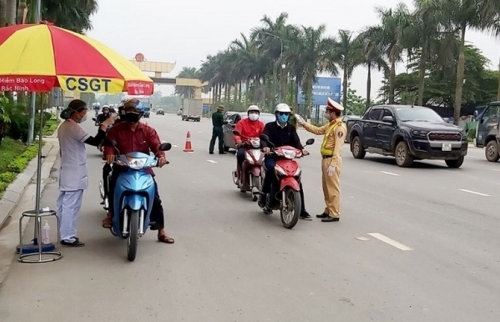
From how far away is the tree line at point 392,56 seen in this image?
4144 cm

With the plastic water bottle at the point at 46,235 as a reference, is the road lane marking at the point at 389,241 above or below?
below

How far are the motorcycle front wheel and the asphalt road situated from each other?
136 mm

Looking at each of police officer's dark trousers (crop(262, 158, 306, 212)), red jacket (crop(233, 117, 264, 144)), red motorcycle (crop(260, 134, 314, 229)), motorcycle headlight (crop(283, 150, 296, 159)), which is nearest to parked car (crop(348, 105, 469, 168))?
red jacket (crop(233, 117, 264, 144))

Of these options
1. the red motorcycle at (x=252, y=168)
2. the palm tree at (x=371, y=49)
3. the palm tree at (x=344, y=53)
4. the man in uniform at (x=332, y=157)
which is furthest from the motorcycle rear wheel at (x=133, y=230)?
the palm tree at (x=344, y=53)

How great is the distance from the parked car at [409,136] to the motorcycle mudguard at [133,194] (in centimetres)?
1200

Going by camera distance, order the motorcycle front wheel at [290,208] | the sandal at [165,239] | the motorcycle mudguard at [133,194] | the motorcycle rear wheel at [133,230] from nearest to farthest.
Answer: the motorcycle rear wheel at [133,230]
the motorcycle mudguard at [133,194]
the sandal at [165,239]
the motorcycle front wheel at [290,208]

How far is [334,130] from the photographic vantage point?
907cm

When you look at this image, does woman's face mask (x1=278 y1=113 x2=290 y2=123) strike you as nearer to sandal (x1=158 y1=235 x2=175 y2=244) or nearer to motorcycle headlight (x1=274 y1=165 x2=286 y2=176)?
motorcycle headlight (x1=274 y1=165 x2=286 y2=176)

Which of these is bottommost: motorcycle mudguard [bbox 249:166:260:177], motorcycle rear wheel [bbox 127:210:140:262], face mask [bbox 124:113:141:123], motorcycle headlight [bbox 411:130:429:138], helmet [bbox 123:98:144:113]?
motorcycle rear wheel [bbox 127:210:140:262]

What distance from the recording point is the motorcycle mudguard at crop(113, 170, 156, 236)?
653cm

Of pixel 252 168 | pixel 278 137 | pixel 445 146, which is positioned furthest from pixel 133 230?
pixel 445 146

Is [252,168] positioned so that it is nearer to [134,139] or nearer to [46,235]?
[134,139]

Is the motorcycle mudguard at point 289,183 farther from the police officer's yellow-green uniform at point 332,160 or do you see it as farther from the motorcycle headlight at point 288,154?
the police officer's yellow-green uniform at point 332,160

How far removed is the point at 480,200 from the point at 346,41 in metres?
47.1
